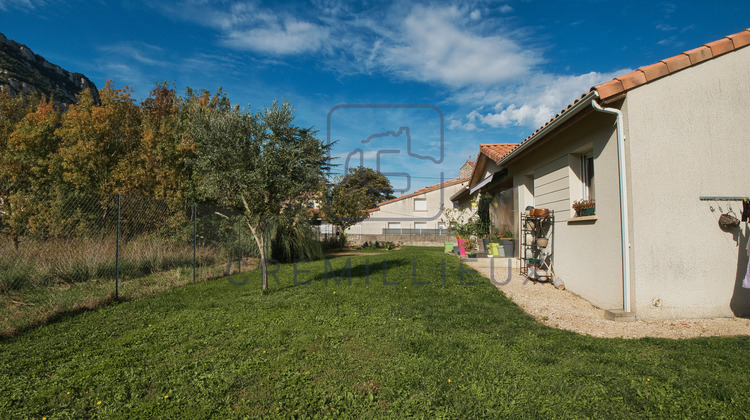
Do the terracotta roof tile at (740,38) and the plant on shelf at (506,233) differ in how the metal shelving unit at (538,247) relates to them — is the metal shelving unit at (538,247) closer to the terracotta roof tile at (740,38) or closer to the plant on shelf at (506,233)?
the plant on shelf at (506,233)

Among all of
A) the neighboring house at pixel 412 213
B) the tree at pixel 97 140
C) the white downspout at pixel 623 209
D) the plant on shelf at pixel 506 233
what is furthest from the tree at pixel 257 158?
the neighboring house at pixel 412 213

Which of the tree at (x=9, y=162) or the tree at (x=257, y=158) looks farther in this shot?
the tree at (x=9, y=162)

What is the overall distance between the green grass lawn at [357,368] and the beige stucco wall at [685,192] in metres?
1.16

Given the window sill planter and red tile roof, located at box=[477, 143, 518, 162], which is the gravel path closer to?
the window sill planter

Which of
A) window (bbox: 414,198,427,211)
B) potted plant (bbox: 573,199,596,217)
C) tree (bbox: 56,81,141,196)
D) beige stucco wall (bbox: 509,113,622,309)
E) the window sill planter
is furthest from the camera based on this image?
window (bbox: 414,198,427,211)

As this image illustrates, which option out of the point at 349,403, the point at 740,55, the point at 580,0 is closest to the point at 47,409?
the point at 349,403

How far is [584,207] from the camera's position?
6426mm

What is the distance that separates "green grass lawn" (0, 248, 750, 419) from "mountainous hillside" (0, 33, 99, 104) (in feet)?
118

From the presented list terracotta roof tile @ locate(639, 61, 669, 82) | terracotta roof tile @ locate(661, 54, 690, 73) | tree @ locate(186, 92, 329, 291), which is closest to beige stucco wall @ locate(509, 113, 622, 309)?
terracotta roof tile @ locate(639, 61, 669, 82)

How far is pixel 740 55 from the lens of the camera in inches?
208

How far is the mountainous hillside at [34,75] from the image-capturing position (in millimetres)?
33062

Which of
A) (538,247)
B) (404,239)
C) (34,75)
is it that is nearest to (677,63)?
(538,247)

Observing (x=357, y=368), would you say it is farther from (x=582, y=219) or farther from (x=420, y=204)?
(x=420, y=204)

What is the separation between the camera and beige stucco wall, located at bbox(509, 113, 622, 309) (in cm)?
549
